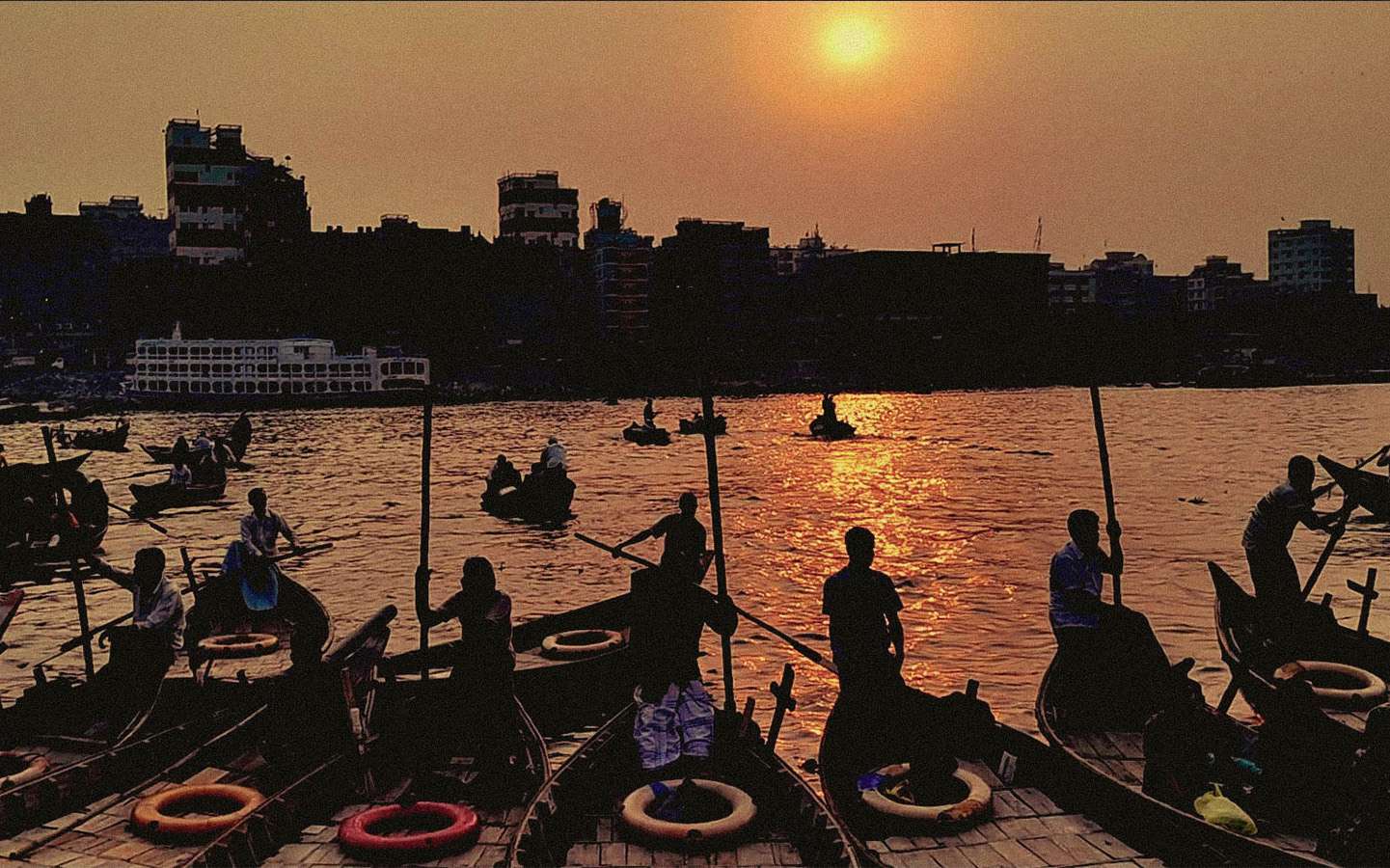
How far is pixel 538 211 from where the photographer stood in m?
139

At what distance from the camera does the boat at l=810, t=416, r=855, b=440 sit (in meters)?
63.4

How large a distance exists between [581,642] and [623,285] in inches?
4634

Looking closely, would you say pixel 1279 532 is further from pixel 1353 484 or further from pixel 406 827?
pixel 406 827

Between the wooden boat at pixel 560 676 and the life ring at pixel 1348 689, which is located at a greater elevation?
the life ring at pixel 1348 689

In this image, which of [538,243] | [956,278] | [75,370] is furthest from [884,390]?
[75,370]

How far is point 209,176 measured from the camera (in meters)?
114

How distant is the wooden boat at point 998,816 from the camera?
7461 mm

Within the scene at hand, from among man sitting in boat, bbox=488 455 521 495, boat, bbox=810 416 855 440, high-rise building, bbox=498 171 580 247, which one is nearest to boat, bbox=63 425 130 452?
man sitting in boat, bbox=488 455 521 495

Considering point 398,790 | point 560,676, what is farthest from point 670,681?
point 560,676

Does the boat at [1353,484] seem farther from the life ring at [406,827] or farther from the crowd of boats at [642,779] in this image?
the life ring at [406,827]

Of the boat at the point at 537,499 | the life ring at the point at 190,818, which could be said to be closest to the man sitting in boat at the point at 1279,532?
the life ring at the point at 190,818

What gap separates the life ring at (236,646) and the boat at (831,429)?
51702 millimetres

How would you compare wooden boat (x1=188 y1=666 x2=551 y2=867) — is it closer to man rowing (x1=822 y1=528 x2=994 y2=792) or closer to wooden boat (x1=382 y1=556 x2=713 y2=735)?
wooden boat (x1=382 y1=556 x2=713 y2=735)

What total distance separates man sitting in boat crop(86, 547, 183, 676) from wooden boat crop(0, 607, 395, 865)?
1.00 m
